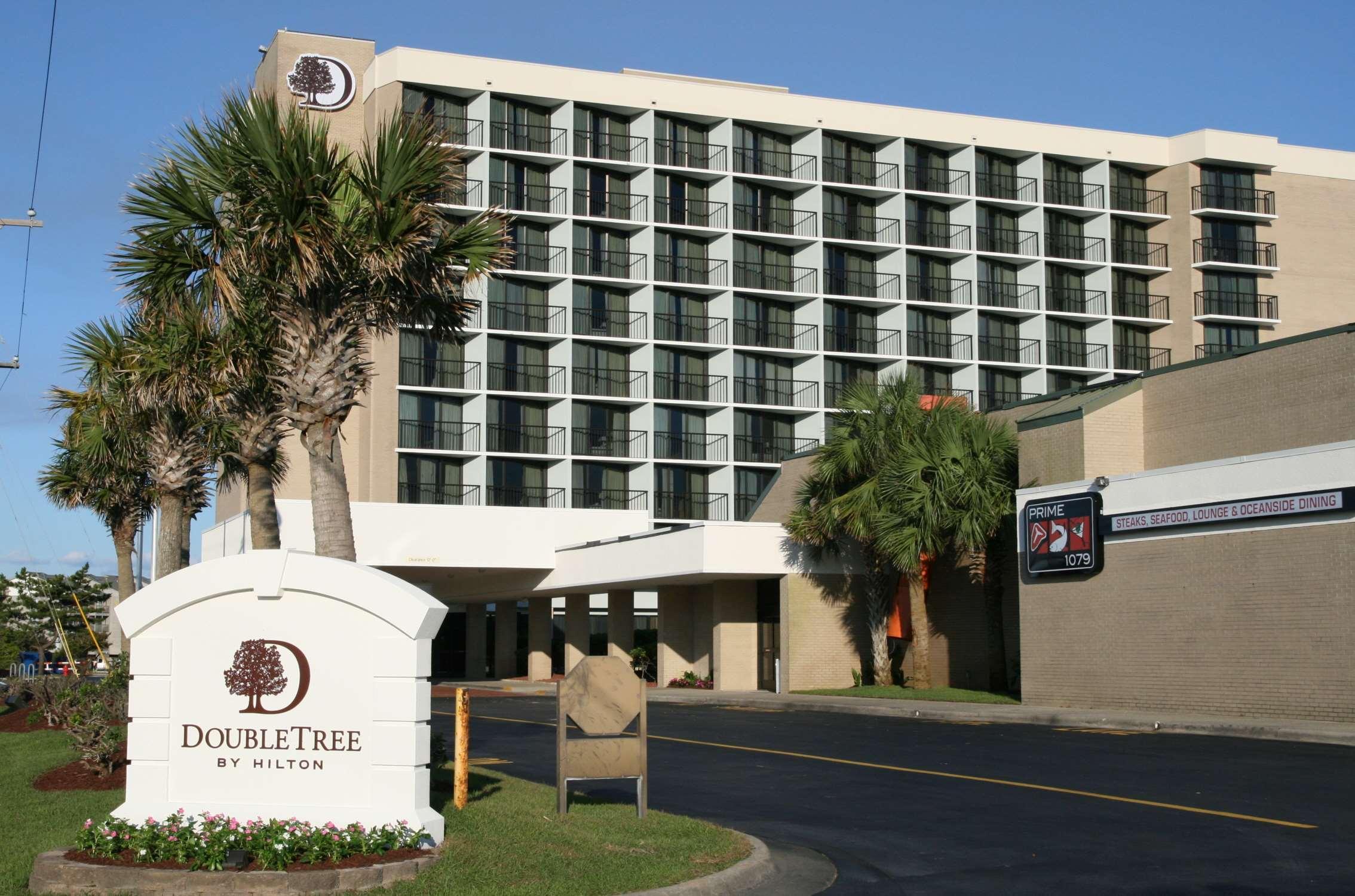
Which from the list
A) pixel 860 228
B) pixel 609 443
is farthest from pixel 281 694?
pixel 860 228

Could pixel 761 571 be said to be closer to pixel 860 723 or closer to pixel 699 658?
pixel 699 658

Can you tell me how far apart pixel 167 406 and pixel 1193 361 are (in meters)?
20.8

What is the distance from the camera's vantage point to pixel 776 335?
65.0m

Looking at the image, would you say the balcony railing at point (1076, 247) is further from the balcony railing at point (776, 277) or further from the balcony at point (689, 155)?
the balcony at point (689, 155)

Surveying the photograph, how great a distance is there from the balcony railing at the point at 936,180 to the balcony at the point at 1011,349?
23.5 feet

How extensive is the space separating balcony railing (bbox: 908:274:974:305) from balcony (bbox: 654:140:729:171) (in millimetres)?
10836

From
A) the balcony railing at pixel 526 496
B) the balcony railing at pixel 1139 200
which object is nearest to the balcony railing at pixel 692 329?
the balcony railing at pixel 526 496

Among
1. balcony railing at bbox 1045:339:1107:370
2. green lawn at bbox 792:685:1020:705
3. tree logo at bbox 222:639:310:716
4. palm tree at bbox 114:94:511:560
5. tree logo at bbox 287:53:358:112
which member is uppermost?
tree logo at bbox 287:53:358:112

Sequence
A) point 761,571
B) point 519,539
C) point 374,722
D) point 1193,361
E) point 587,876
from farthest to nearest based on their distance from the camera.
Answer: point 519,539, point 761,571, point 1193,361, point 374,722, point 587,876

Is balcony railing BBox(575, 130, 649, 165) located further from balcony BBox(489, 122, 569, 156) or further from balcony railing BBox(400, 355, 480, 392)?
balcony railing BBox(400, 355, 480, 392)

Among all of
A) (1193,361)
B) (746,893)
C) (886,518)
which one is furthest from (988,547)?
(746,893)

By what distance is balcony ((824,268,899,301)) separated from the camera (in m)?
65.9

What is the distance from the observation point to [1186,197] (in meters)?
67.8

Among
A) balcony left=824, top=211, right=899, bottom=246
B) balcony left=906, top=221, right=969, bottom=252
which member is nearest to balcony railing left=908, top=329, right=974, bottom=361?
balcony left=906, top=221, right=969, bottom=252
